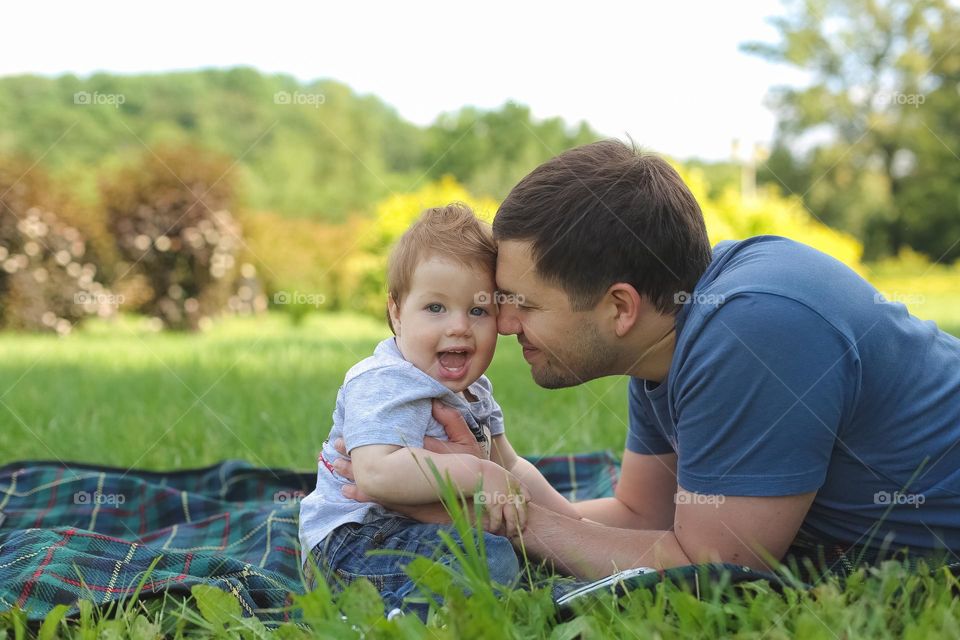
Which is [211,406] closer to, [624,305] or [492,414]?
[492,414]

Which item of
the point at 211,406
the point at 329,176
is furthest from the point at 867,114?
the point at 211,406

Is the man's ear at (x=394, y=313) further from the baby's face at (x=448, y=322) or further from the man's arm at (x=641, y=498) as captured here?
the man's arm at (x=641, y=498)

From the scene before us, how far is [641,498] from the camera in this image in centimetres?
283

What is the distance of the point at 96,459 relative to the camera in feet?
12.7

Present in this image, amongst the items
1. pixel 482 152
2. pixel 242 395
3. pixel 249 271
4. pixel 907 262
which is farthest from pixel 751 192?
pixel 242 395

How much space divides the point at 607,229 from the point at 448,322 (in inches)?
18.6

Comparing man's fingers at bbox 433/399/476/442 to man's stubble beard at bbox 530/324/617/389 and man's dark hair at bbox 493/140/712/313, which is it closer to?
man's stubble beard at bbox 530/324/617/389

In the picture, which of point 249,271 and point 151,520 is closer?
point 151,520

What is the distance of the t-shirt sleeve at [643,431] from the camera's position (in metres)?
2.69

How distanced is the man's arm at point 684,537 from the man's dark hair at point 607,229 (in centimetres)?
54

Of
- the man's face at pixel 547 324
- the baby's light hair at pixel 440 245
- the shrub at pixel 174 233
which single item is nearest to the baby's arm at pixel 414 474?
the man's face at pixel 547 324

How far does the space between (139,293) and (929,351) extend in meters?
9.33

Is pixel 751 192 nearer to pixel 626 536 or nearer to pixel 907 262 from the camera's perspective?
pixel 907 262

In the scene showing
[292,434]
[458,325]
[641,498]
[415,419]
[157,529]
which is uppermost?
[458,325]
